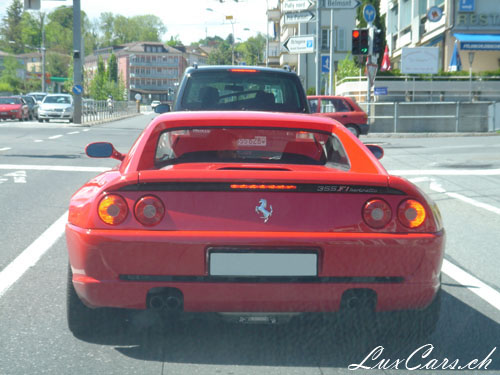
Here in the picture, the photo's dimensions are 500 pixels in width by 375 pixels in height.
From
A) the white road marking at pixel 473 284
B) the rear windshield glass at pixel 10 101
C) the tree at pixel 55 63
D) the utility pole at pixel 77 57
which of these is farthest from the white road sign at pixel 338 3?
the tree at pixel 55 63

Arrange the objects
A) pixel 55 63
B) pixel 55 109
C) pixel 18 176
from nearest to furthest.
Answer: pixel 18 176 < pixel 55 109 < pixel 55 63

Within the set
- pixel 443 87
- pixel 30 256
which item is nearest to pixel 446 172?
pixel 30 256

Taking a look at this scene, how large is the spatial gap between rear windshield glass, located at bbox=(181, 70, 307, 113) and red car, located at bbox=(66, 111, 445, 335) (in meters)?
5.08

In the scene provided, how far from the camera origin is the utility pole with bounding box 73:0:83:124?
1506 inches

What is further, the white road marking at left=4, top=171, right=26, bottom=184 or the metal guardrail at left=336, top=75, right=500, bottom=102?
the metal guardrail at left=336, top=75, right=500, bottom=102

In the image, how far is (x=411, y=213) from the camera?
3916 mm

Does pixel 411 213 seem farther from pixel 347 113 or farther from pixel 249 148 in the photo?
pixel 347 113

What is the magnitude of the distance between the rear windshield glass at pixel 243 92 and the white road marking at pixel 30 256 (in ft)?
6.93

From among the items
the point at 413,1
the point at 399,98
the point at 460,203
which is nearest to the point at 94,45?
the point at 413,1

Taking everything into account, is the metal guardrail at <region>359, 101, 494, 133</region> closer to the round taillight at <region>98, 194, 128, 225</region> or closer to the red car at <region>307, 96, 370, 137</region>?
the red car at <region>307, 96, 370, 137</region>

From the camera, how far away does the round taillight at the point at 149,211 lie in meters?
3.80

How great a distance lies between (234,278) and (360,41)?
22.1 meters

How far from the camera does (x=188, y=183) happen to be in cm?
382

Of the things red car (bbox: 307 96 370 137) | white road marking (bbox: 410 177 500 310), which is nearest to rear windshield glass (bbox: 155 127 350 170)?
white road marking (bbox: 410 177 500 310)
